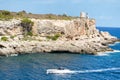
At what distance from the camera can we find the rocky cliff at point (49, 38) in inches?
4048

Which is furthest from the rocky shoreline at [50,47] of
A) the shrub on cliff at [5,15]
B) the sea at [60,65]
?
the shrub on cliff at [5,15]

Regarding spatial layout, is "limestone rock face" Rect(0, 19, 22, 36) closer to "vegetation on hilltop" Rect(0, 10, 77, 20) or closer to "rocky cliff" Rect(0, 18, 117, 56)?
"rocky cliff" Rect(0, 18, 117, 56)

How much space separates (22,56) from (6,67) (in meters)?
16.9

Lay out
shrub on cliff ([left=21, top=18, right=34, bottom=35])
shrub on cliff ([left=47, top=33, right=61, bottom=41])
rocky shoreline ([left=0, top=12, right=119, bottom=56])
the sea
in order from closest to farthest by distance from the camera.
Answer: the sea, rocky shoreline ([left=0, top=12, right=119, bottom=56]), shrub on cliff ([left=21, top=18, right=34, bottom=35]), shrub on cliff ([left=47, top=33, right=61, bottom=41])

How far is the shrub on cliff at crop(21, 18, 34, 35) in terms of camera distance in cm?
11169

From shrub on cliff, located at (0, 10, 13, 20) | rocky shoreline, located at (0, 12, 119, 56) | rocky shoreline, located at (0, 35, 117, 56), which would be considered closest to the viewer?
rocky shoreline, located at (0, 35, 117, 56)

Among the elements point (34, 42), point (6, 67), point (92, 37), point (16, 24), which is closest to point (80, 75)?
point (6, 67)

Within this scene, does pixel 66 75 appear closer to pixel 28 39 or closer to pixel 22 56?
pixel 22 56

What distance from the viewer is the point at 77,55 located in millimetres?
103188

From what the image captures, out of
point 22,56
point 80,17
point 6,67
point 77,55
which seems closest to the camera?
point 6,67

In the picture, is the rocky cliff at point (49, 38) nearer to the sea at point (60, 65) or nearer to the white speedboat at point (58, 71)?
the sea at point (60, 65)

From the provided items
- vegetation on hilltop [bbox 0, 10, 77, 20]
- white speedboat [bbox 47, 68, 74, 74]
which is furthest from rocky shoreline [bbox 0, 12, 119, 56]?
white speedboat [bbox 47, 68, 74, 74]

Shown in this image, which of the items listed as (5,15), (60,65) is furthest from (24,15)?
(60,65)

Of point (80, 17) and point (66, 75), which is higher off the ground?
point (80, 17)
